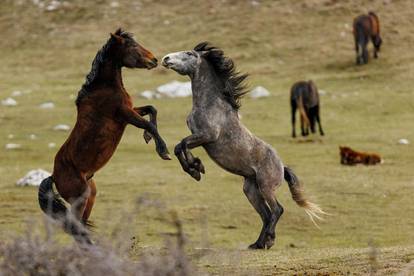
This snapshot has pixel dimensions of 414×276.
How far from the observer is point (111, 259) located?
5.61 m

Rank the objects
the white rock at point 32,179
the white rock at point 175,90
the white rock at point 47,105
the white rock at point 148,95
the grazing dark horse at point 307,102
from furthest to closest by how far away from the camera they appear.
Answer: the white rock at point 175,90, the white rock at point 148,95, the white rock at point 47,105, the grazing dark horse at point 307,102, the white rock at point 32,179

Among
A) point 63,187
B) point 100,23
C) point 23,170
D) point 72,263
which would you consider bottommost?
point 100,23

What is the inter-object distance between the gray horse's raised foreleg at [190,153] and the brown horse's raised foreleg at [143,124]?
0.43ft

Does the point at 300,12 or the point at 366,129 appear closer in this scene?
the point at 366,129

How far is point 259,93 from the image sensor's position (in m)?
32.6

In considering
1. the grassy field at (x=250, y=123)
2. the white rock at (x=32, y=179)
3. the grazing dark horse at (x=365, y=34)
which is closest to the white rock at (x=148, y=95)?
the grassy field at (x=250, y=123)

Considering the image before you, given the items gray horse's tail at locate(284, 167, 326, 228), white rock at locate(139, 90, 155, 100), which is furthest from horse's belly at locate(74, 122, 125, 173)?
white rock at locate(139, 90, 155, 100)

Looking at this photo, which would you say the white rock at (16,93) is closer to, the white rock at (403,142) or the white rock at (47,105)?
the white rock at (47,105)

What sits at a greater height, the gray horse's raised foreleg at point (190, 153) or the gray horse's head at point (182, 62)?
the gray horse's head at point (182, 62)

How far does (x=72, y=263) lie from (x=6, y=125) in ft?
74.6

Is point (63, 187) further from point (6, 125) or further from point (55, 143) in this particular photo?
point (6, 125)

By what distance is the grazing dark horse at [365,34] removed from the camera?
118ft

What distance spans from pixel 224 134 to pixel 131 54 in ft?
4.07

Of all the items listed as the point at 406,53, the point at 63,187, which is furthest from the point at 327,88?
the point at 63,187
